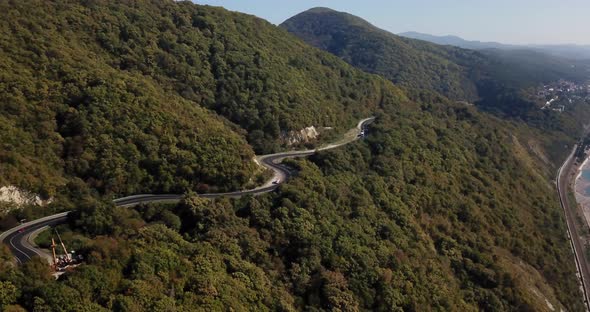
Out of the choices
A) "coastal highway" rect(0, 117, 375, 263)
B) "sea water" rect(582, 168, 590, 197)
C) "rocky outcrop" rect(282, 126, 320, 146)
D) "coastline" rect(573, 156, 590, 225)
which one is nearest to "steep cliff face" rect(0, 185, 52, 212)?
"coastal highway" rect(0, 117, 375, 263)

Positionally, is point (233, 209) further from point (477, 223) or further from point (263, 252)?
point (477, 223)

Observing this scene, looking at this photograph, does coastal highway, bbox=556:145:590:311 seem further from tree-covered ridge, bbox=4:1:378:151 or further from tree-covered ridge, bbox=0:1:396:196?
tree-covered ridge, bbox=4:1:378:151

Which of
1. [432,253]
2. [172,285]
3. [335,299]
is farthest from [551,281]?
[172,285]

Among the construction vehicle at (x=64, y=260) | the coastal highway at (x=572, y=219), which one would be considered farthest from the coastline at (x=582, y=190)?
the construction vehicle at (x=64, y=260)

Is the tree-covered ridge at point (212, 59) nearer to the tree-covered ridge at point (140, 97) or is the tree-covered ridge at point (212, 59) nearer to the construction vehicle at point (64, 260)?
the tree-covered ridge at point (140, 97)

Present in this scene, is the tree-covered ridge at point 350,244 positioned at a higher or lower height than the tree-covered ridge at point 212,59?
lower

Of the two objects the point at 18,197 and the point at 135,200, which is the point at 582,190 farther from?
the point at 18,197
